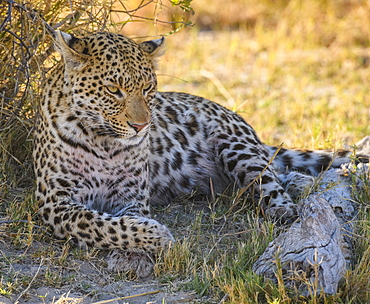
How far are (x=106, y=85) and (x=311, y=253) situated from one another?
7.07 feet

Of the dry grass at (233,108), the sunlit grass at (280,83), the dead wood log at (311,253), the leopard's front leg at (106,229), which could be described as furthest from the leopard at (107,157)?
the sunlit grass at (280,83)

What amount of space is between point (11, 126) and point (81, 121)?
1.55 metres

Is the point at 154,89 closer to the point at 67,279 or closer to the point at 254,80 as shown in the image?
the point at 67,279

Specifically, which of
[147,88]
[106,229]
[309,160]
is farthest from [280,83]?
[106,229]

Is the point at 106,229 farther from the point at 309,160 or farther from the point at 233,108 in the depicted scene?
the point at 233,108

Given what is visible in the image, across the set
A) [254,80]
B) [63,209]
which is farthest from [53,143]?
[254,80]

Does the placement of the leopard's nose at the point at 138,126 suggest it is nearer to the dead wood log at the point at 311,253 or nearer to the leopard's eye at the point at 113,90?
the leopard's eye at the point at 113,90

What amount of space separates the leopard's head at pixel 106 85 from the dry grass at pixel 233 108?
3.36 feet

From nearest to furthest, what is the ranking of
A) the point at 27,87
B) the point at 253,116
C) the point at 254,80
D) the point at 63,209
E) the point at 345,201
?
the point at 63,209 < the point at 345,201 < the point at 27,87 < the point at 253,116 < the point at 254,80

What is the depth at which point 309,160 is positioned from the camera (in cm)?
702

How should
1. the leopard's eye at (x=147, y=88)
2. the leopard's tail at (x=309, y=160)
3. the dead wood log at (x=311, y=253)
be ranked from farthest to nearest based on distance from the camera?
the leopard's tail at (x=309, y=160) → the leopard's eye at (x=147, y=88) → the dead wood log at (x=311, y=253)

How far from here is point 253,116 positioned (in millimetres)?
9844

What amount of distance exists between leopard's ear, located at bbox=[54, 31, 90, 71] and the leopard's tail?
2637 millimetres

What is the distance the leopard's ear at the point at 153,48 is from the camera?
18.5 feet
